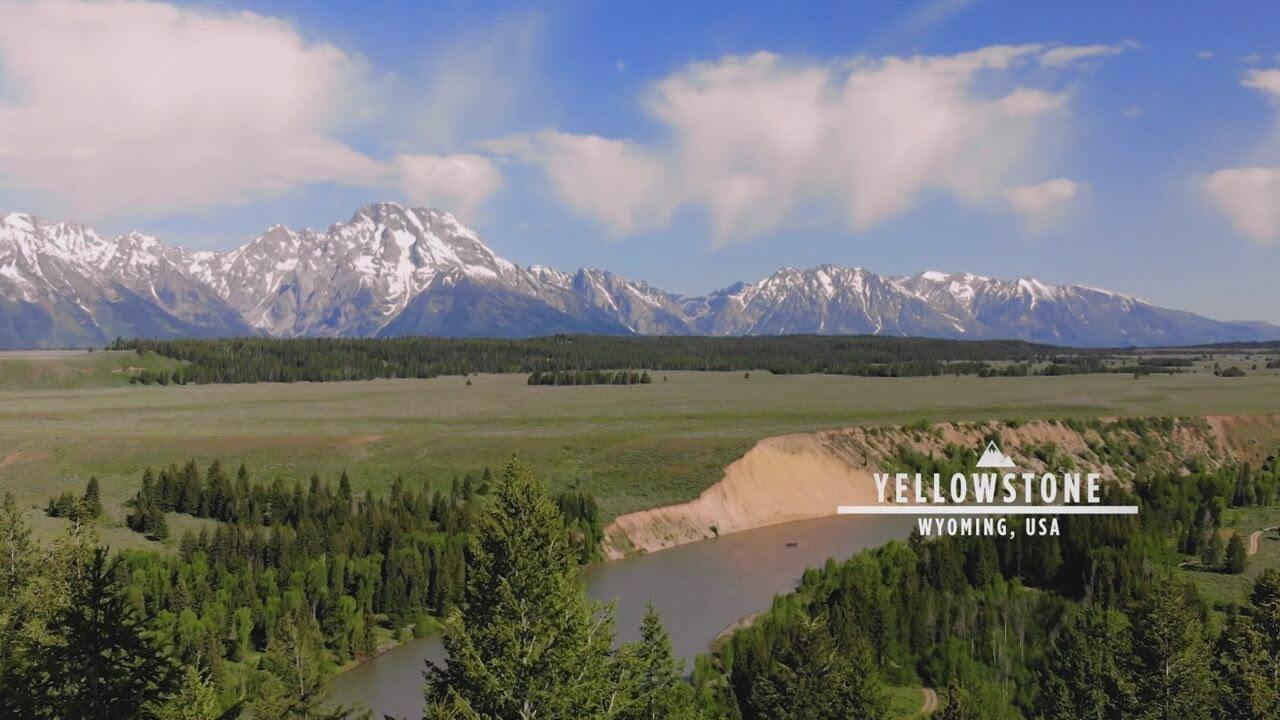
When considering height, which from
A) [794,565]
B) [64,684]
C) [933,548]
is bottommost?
[794,565]

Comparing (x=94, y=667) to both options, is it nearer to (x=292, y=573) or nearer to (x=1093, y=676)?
(x=1093, y=676)

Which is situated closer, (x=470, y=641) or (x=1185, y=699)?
(x=470, y=641)

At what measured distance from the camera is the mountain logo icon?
10475 cm

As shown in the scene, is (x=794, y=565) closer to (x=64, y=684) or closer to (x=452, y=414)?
(x=64, y=684)

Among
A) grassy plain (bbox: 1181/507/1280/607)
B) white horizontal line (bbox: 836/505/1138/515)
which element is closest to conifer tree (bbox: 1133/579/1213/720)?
grassy plain (bbox: 1181/507/1280/607)

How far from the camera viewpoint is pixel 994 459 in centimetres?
10512

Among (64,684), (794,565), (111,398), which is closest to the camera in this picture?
(64,684)

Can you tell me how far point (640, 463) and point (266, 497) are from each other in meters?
36.9

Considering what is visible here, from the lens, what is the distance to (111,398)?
167m

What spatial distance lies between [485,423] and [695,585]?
6335 centimetres

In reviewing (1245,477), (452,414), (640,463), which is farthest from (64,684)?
(452,414)

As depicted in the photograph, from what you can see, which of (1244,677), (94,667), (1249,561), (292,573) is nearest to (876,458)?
(1249,561)

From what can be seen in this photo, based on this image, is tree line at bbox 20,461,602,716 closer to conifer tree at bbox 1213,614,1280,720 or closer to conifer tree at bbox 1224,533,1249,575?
conifer tree at bbox 1213,614,1280,720

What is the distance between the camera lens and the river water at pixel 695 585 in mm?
46656
